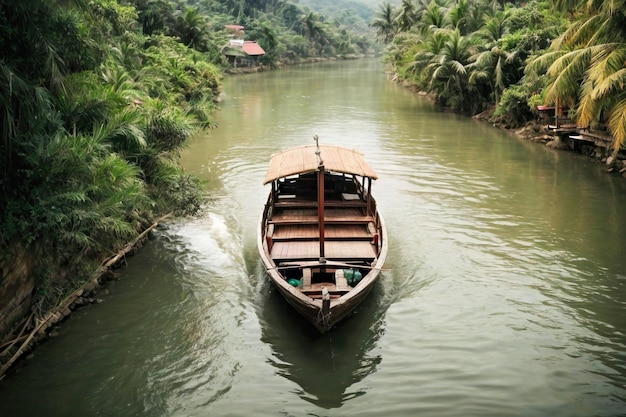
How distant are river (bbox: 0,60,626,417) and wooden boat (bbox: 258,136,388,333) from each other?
0.58m

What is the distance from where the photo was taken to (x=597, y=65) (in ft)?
43.1

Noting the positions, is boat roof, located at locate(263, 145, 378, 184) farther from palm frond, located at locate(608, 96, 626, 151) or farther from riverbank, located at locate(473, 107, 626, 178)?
riverbank, located at locate(473, 107, 626, 178)

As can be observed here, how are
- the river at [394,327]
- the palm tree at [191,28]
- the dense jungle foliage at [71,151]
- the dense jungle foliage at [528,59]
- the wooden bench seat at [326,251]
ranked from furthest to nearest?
the palm tree at [191,28]
the dense jungle foliage at [528,59]
the wooden bench seat at [326,251]
the dense jungle foliage at [71,151]
the river at [394,327]

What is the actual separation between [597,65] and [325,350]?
1049 centimetres

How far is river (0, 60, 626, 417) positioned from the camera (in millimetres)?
6520

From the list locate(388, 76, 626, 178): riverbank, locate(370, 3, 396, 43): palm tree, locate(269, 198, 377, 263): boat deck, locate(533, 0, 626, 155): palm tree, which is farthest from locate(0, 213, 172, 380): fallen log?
locate(370, 3, 396, 43): palm tree

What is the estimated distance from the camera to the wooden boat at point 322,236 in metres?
7.71

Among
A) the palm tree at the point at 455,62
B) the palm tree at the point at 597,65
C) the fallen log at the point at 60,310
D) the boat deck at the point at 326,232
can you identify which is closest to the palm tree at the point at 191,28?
the palm tree at the point at 455,62

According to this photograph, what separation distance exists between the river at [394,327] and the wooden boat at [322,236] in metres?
0.58

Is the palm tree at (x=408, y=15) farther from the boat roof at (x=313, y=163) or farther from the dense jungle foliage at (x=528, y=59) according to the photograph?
the boat roof at (x=313, y=163)

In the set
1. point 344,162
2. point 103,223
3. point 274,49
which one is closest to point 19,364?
point 103,223

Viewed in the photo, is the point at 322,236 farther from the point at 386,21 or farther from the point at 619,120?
the point at 386,21

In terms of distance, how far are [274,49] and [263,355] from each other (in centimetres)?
5854

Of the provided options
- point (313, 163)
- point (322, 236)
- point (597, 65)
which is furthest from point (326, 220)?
point (597, 65)
